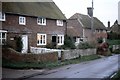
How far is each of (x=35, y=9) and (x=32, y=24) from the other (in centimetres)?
280

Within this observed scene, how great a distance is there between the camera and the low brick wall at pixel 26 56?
997 inches

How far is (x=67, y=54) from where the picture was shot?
3019 centimetres

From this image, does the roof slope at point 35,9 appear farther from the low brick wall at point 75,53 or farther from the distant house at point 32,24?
the low brick wall at point 75,53

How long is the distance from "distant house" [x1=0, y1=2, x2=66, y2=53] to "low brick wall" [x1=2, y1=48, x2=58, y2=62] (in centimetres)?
424

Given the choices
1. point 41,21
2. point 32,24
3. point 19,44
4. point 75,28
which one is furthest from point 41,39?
point 75,28

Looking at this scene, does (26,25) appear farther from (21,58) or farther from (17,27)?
(21,58)

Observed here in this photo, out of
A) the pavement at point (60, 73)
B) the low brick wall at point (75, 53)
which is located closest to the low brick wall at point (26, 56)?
the low brick wall at point (75, 53)

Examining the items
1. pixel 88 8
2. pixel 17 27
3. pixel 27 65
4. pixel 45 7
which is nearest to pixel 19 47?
pixel 17 27

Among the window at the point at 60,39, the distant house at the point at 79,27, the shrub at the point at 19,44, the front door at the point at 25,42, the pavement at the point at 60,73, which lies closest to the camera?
the pavement at the point at 60,73

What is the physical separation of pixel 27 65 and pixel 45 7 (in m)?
18.9

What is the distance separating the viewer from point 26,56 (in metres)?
25.4

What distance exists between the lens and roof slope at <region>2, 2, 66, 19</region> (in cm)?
3324

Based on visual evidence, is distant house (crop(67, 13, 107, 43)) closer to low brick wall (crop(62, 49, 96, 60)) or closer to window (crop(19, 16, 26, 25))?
low brick wall (crop(62, 49, 96, 60))

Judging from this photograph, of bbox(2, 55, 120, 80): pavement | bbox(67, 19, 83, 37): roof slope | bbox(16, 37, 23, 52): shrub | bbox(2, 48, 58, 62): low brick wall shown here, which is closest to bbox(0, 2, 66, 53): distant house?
bbox(16, 37, 23, 52): shrub
